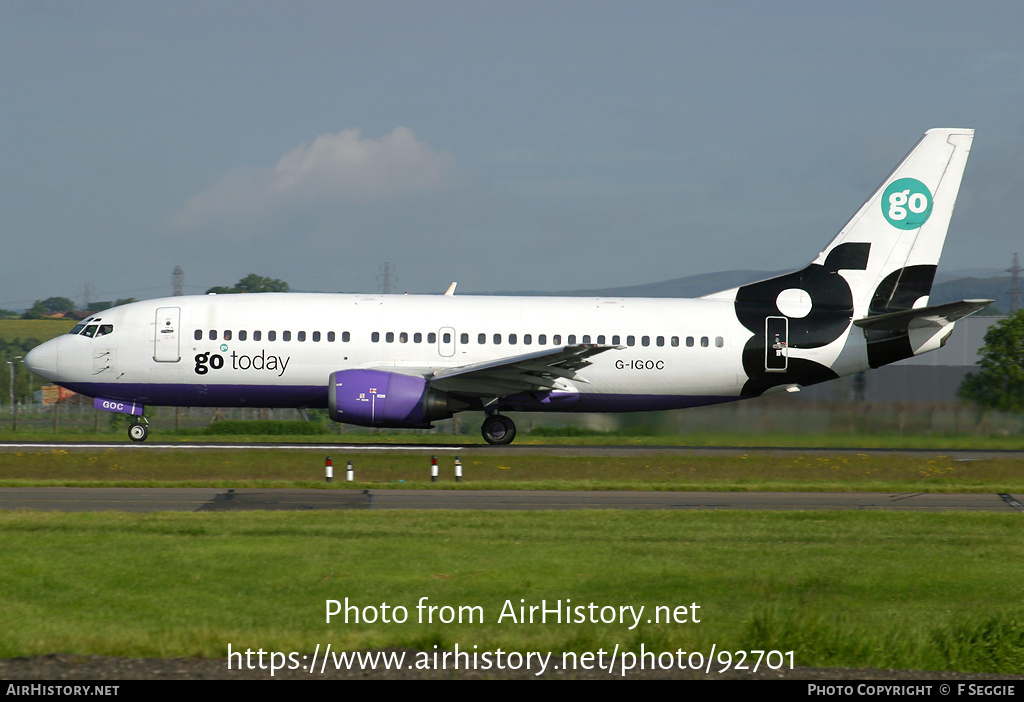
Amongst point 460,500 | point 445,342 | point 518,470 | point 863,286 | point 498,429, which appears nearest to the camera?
point 460,500

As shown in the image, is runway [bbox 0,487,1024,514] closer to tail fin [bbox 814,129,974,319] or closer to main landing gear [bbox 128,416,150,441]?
main landing gear [bbox 128,416,150,441]

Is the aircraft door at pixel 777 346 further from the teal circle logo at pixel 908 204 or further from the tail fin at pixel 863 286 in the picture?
the teal circle logo at pixel 908 204

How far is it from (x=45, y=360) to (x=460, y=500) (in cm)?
1639

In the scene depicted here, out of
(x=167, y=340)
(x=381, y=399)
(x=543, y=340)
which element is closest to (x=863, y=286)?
(x=543, y=340)

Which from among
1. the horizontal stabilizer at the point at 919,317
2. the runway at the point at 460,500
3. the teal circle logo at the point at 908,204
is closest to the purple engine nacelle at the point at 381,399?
the runway at the point at 460,500

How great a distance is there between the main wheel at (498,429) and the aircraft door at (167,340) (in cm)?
927

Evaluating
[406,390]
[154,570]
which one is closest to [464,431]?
[406,390]

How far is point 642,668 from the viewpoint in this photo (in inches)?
319

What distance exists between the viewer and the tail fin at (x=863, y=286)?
3084 centimetres

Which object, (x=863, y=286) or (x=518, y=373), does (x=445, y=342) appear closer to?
(x=518, y=373)

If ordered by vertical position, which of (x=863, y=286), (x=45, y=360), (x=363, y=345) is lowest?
(x=45, y=360)

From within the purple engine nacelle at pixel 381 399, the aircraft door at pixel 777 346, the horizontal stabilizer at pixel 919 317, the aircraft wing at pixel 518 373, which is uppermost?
the horizontal stabilizer at pixel 919 317

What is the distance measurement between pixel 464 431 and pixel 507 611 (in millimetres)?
30045

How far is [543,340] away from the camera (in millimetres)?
30469
